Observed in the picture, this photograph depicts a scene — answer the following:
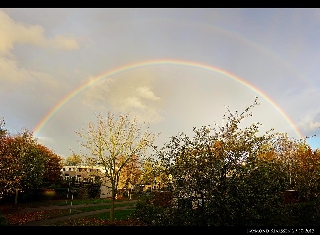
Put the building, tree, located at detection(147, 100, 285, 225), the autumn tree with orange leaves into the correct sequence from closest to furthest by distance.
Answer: tree, located at detection(147, 100, 285, 225)
the building
the autumn tree with orange leaves

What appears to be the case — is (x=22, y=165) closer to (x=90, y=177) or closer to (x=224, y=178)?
(x=90, y=177)

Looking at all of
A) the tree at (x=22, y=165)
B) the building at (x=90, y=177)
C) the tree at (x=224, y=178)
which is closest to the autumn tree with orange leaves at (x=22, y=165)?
the tree at (x=22, y=165)

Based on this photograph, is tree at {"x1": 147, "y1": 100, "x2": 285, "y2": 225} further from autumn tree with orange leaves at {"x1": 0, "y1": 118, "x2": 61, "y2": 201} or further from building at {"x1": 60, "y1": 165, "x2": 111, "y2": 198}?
autumn tree with orange leaves at {"x1": 0, "y1": 118, "x2": 61, "y2": 201}

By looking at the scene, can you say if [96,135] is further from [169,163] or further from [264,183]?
[264,183]

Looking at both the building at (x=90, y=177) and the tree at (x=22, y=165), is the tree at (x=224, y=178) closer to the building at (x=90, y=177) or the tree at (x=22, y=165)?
the building at (x=90, y=177)

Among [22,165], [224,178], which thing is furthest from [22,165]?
[224,178]

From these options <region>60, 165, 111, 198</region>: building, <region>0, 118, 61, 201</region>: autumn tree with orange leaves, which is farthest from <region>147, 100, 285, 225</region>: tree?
<region>0, 118, 61, 201</region>: autumn tree with orange leaves

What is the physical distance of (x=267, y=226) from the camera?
6.82 meters

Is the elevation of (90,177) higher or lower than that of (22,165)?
lower

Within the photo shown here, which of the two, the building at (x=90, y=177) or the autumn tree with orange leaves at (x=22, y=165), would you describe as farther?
the autumn tree with orange leaves at (x=22, y=165)

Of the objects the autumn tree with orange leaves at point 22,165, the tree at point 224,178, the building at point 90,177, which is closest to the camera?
the tree at point 224,178

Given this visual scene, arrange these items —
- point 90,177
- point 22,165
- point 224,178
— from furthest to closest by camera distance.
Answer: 1. point 22,165
2. point 90,177
3. point 224,178

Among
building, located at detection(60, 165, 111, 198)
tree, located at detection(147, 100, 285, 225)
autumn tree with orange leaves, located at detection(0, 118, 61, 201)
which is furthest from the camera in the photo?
autumn tree with orange leaves, located at detection(0, 118, 61, 201)

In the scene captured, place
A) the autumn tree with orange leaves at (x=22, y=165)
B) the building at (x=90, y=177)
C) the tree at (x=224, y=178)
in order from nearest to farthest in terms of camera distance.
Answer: the tree at (x=224, y=178)
the building at (x=90, y=177)
the autumn tree with orange leaves at (x=22, y=165)
